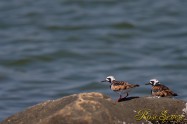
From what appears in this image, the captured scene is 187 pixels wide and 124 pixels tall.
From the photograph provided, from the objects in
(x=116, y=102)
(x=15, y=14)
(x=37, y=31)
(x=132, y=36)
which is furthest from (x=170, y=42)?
(x=116, y=102)

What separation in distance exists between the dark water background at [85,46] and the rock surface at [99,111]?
6.29 metres

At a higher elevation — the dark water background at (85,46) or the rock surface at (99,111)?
the dark water background at (85,46)

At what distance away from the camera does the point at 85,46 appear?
25000mm

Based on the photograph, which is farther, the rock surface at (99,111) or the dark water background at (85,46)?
the dark water background at (85,46)

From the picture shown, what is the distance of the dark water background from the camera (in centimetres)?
1984

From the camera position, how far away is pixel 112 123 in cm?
944

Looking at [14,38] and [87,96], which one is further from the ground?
[14,38]

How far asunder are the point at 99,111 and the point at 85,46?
1562 centimetres

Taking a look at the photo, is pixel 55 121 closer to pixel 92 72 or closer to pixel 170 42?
pixel 92 72

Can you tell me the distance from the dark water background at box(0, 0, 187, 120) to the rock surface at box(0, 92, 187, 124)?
6293 millimetres

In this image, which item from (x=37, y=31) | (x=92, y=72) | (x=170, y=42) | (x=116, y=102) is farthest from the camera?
(x=37, y=31)

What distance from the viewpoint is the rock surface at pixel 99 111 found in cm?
934

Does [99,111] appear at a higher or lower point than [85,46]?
lower

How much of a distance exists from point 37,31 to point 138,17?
14.8ft
